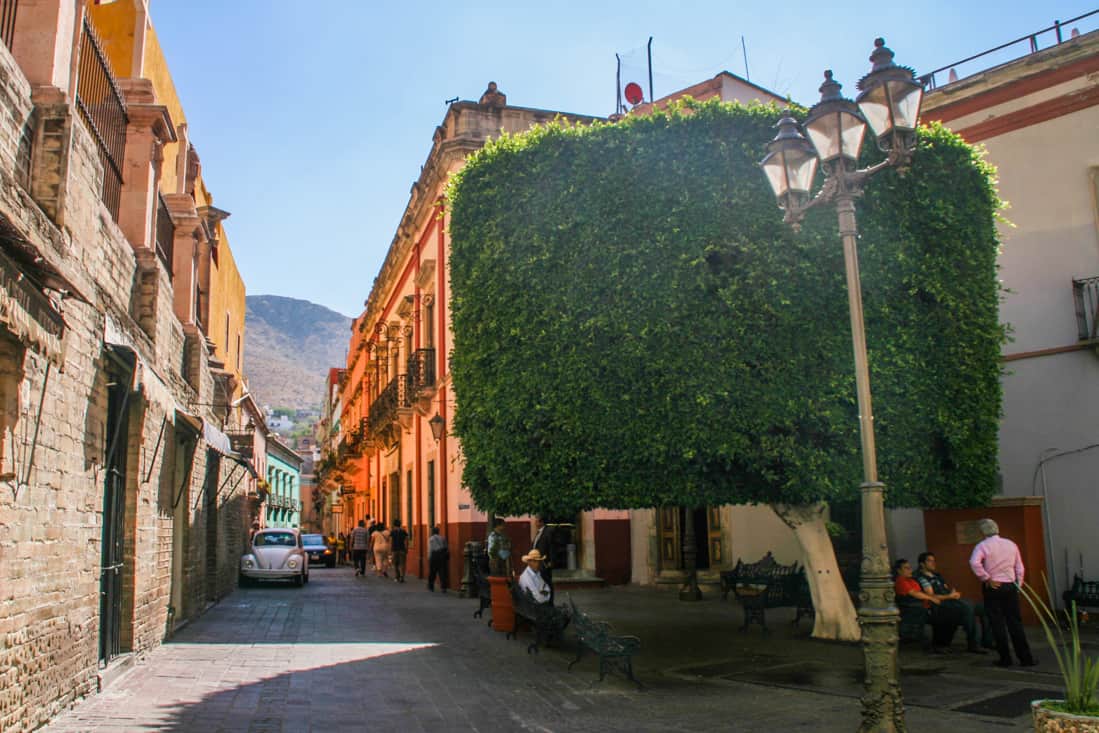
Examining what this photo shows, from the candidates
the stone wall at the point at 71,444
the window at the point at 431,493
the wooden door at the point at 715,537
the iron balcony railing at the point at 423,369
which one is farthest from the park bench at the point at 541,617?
the window at the point at 431,493

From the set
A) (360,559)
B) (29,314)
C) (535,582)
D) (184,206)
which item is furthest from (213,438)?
(360,559)

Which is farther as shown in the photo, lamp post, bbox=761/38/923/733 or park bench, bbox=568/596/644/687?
park bench, bbox=568/596/644/687

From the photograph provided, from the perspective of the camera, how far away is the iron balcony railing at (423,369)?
2253 centimetres

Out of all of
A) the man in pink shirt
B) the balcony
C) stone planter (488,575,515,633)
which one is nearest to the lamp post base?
the man in pink shirt

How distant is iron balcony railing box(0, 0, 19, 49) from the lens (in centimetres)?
649

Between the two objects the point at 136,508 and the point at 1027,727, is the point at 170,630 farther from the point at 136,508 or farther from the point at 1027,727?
the point at 1027,727

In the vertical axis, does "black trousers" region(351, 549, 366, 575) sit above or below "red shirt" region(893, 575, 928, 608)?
below

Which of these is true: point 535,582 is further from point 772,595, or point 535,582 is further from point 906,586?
point 906,586

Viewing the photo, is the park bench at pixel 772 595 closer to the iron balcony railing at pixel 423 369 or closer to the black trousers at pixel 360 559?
the iron balcony railing at pixel 423 369

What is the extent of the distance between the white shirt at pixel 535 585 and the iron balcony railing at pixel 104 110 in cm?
631

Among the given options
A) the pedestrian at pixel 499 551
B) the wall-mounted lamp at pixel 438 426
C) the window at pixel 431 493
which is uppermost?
the wall-mounted lamp at pixel 438 426

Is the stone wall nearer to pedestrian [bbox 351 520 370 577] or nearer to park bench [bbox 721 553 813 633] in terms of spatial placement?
park bench [bbox 721 553 813 633]

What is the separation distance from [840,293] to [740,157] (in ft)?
6.05

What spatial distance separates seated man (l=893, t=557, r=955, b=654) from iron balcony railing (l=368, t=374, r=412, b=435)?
51.1 feet
